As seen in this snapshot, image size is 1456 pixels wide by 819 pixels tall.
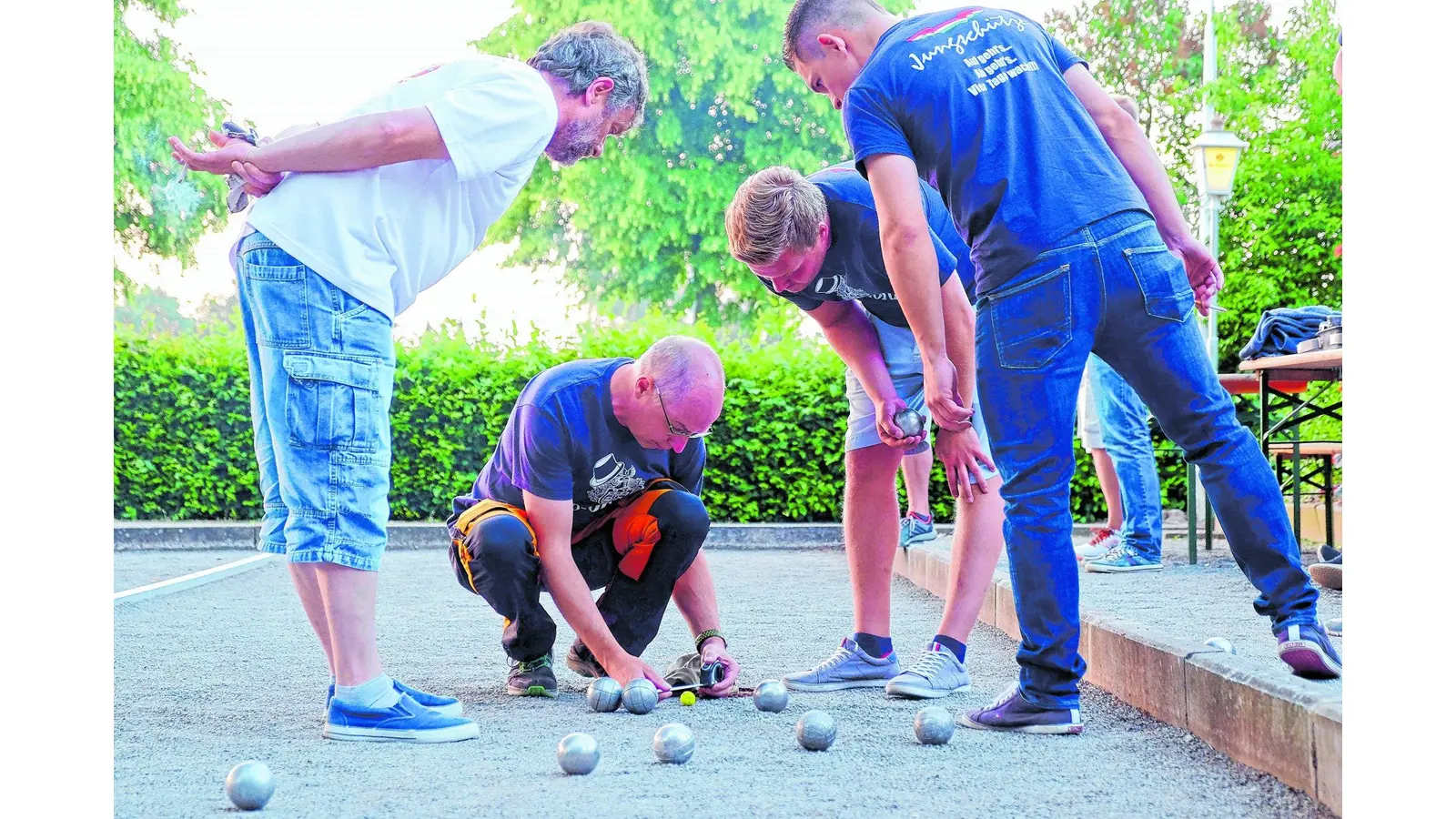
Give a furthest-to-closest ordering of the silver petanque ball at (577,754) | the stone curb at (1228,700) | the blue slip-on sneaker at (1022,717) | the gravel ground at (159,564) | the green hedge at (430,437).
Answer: the green hedge at (430,437)
the gravel ground at (159,564)
the blue slip-on sneaker at (1022,717)
the silver petanque ball at (577,754)
the stone curb at (1228,700)

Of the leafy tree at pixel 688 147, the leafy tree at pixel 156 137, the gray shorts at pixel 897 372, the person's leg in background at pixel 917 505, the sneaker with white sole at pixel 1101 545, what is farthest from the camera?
the leafy tree at pixel 688 147

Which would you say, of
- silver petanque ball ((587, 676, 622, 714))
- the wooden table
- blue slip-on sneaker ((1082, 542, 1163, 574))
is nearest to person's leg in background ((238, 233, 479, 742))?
silver petanque ball ((587, 676, 622, 714))

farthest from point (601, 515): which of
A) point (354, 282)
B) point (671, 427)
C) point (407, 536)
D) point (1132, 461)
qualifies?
point (407, 536)

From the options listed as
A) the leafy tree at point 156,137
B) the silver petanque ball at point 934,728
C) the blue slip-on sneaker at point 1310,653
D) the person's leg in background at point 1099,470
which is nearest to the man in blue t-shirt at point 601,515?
the silver petanque ball at point 934,728

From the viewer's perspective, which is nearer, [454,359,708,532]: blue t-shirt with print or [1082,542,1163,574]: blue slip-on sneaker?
[454,359,708,532]: blue t-shirt with print

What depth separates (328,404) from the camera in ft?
9.62

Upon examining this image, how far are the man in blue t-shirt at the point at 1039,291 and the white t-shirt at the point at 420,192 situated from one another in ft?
2.57

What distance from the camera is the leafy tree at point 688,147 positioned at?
21.5 metres

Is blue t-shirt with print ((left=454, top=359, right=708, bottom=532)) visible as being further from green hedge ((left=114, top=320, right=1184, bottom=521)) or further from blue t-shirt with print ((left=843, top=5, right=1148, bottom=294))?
green hedge ((left=114, top=320, right=1184, bottom=521))

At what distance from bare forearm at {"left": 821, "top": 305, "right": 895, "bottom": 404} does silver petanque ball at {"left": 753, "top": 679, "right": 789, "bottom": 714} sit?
87cm

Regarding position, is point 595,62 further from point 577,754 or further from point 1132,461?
point 1132,461

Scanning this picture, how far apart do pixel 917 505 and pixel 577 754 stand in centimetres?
517

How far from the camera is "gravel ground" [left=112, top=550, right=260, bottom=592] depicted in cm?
755

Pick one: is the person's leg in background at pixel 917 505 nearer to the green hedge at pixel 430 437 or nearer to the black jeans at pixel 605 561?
the green hedge at pixel 430 437
